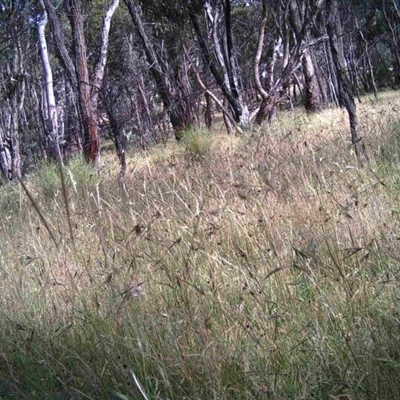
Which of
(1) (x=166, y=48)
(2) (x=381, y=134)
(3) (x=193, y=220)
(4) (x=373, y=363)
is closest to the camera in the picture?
(4) (x=373, y=363)

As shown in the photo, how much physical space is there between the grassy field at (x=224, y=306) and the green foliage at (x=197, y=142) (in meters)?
3.83

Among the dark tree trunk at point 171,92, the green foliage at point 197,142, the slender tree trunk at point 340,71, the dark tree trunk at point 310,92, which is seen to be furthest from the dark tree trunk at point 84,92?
the dark tree trunk at point 310,92

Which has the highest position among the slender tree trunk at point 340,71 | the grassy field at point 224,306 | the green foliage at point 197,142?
the slender tree trunk at point 340,71

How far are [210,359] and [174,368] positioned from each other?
154 mm

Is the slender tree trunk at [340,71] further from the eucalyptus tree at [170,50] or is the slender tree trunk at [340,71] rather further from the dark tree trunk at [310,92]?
the dark tree trunk at [310,92]

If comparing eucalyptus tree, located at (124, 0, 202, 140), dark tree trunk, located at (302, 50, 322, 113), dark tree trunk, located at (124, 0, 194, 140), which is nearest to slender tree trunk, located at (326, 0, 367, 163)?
eucalyptus tree, located at (124, 0, 202, 140)

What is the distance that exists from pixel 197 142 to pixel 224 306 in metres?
5.60

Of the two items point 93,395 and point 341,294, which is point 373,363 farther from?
point 93,395

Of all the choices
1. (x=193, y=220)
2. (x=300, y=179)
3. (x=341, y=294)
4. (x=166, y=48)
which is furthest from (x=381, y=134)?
(x=166, y=48)

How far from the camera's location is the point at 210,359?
5.74 feet

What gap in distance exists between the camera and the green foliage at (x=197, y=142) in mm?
7500

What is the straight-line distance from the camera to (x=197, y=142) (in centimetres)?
767

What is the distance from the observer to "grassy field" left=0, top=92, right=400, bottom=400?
Result: 5.61 ft

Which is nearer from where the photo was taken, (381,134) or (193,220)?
(193,220)
